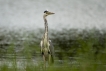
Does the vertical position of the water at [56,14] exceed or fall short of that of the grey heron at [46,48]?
it exceeds it

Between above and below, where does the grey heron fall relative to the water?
below

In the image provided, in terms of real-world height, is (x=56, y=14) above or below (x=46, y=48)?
above

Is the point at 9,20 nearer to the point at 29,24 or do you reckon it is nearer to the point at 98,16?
the point at 29,24

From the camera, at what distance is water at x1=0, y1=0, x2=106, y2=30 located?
25.5 m

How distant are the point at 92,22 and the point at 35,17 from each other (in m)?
4.85

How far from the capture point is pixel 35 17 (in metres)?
29.5

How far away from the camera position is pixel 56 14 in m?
30.8

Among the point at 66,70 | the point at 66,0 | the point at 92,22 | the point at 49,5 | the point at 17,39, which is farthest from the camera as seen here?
the point at 66,0

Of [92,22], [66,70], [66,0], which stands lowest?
[66,70]

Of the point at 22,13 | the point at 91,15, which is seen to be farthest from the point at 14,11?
the point at 91,15

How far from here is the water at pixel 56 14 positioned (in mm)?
25484

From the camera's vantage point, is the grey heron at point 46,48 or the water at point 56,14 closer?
the grey heron at point 46,48

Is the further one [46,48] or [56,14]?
[56,14]

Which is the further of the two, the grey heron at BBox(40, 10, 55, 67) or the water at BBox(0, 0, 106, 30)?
the water at BBox(0, 0, 106, 30)
